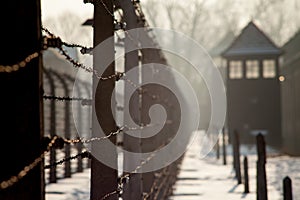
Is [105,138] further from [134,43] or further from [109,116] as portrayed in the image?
[134,43]

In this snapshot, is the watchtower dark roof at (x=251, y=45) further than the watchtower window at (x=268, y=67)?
Yes

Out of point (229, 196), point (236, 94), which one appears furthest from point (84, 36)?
point (229, 196)

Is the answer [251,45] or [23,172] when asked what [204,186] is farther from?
[251,45]

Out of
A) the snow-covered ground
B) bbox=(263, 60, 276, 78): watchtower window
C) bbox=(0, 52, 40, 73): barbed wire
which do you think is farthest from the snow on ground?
bbox=(263, 60, 276, 78): watchtower window

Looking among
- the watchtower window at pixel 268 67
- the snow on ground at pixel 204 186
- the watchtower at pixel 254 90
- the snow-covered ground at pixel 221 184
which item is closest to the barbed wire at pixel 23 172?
the snow on ground at pixel 204 186

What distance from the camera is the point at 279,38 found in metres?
69.3

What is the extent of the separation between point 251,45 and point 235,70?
2041 mm

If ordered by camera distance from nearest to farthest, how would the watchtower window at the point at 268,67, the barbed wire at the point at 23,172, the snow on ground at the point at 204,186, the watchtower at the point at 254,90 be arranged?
1. the barbed wire at the point at 23,172
2. the snow on ground at the point at 204,186
3. the watchtower at the point at 254,90
4. the watchtower window at the point at 268,67

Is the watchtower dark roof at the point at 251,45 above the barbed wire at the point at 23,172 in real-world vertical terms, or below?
above

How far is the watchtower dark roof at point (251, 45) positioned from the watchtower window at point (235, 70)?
2.07 feet

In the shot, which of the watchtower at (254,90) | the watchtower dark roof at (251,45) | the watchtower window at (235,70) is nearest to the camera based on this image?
the watchtower at (254,90)

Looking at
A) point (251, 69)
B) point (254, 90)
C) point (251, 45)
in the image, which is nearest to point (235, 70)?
point (251, 69)

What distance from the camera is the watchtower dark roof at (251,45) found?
39.2 meters

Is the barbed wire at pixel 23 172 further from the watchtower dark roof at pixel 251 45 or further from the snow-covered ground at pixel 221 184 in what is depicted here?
the watchtower dark roof at pixel 251 45
